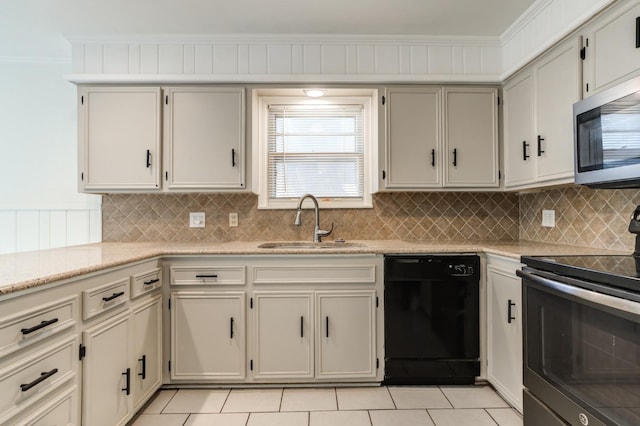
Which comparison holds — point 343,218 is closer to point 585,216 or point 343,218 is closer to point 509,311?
point 509,311

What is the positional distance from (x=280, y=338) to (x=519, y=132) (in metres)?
2.08

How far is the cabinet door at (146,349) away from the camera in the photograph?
5.97ft

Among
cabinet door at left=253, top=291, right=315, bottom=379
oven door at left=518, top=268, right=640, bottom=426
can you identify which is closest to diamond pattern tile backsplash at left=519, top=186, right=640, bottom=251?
oven door at left=518, top=268, right=640, bottom=426

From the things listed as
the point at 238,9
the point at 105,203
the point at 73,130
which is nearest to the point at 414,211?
the point at 238,9

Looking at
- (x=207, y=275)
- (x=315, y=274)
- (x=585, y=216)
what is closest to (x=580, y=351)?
(x=585, y=216)

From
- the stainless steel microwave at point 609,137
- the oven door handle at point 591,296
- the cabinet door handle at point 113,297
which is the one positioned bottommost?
the cabinet door handle at point 113,297

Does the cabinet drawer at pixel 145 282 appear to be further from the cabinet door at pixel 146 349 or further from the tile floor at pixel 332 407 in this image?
the tile floor at pixel 332 407

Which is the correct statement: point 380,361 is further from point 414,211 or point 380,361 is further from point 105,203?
point 105,203

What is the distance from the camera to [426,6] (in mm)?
2121

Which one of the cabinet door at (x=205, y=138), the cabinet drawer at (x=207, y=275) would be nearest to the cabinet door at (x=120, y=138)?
the cabinet door at (x=205, y=138)

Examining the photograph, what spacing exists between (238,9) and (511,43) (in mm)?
1860

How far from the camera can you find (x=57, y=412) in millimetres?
1264

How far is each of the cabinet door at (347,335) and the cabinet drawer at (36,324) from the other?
1278mm

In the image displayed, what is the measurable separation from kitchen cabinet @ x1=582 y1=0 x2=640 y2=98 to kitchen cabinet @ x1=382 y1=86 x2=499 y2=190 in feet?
2.55
